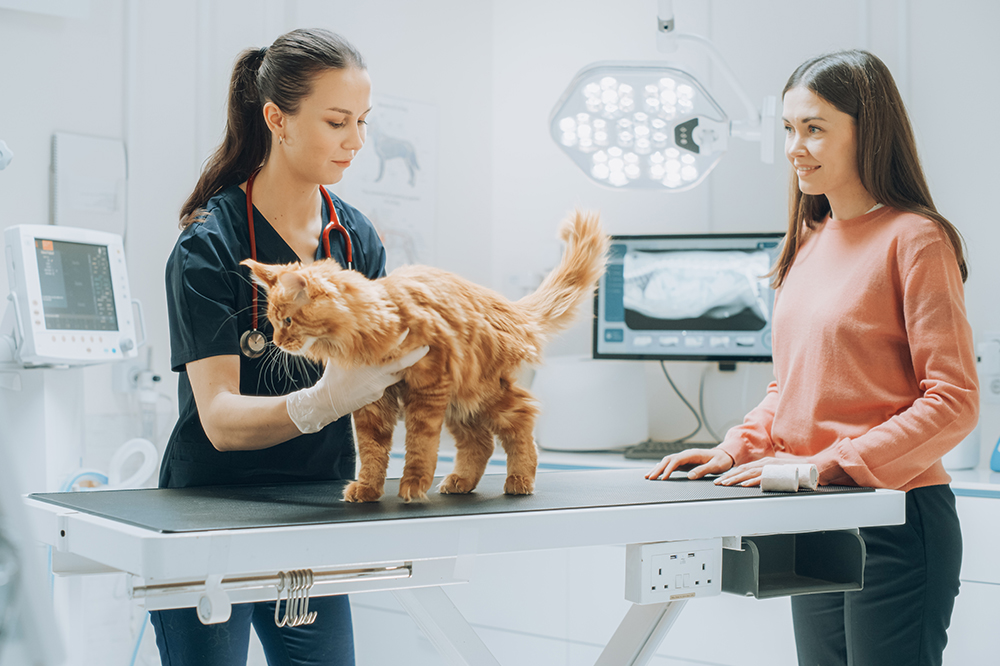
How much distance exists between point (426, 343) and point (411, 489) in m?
0.20

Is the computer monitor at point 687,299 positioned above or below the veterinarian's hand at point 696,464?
above

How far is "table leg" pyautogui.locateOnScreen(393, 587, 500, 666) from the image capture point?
47.8 inches

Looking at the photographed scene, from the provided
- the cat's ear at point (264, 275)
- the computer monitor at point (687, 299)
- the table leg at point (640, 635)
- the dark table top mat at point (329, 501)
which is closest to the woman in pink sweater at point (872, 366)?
the dark table top mat at point (329, 501)

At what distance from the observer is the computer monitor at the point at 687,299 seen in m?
2.54

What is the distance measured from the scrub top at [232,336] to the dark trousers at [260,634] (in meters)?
0.21

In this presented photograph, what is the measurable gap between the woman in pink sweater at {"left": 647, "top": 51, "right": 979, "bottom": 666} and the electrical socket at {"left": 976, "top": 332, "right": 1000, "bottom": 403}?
118 cm

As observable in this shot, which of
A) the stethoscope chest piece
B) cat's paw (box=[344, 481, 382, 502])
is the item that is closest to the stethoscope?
the stethoscope chest piece

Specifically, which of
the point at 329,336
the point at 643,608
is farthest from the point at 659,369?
the point at 329,336

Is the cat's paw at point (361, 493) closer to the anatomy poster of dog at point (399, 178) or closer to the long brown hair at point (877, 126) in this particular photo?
the long brown hair at point (877, 126)

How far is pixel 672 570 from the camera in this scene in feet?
3.67

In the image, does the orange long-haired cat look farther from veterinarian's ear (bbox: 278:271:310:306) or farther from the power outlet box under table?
the power outlet box under table

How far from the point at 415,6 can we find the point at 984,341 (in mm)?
2107

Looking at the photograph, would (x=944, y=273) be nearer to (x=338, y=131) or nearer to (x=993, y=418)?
(x=338, y=131)

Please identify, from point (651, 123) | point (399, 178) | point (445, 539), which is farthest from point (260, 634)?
point (399, 178)
